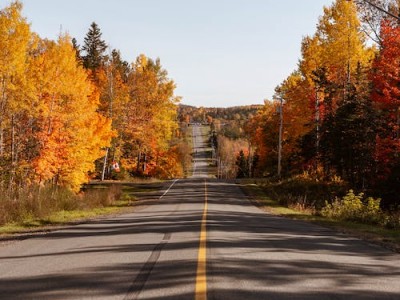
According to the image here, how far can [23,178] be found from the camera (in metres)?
25.9

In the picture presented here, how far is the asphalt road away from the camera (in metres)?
5.58

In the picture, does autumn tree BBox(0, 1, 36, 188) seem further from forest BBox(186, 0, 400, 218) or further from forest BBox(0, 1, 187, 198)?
forest BBox(186, 0, 400, 218)

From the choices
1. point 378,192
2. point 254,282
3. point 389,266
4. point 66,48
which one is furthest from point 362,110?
point 254,282

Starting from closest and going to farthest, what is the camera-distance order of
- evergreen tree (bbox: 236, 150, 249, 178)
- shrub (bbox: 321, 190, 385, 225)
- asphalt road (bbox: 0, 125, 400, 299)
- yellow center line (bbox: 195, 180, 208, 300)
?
yellow center line (bbox: 195, 180, 208, 300) < asphalt road (bbox: 0, 125, 400, 299) < shrub (bbox: 321, 190, 385, 225) < evergreen tree (bbox: 236, 150, 249, 178)

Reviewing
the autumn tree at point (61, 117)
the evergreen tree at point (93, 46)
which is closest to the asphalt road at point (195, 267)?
the autumn tree at point (61, 117)

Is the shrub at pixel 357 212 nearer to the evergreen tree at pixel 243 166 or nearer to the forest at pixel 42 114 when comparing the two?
the forest at pixel 42 114

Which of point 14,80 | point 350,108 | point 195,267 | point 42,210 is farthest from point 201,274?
point 350,108

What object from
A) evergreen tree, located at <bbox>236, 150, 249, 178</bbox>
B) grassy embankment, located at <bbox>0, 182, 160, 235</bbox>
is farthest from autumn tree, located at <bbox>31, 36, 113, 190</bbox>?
evergreen tree, located at <bbox>236, 150, 249, 178</bbox>

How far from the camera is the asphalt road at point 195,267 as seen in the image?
5578 mm

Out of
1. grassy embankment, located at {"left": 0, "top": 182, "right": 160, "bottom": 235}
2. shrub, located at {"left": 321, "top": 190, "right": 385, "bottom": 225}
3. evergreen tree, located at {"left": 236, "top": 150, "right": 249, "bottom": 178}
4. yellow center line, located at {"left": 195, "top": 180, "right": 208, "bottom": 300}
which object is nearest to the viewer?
yellow center line, located at {"left": 195, "top": 180, "right": 208, "bottom": 300}

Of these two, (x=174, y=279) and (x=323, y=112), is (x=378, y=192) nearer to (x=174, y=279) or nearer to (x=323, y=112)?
(x=323, y=112)

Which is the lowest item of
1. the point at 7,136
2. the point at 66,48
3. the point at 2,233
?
the point at 2,233

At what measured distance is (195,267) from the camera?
703 cm

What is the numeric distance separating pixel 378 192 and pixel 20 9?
79.2 feet
